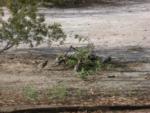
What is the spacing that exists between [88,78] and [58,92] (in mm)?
1444

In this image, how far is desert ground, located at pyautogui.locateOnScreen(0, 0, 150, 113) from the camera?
8719mm

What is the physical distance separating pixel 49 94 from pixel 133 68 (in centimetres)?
295

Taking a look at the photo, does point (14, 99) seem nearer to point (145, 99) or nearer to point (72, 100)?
point (72, 100)

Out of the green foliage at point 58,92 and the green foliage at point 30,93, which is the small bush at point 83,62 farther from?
the green foliage at point 30,93

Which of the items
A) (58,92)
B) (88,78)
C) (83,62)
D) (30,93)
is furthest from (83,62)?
(30,93)

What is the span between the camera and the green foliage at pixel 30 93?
8.72 meters

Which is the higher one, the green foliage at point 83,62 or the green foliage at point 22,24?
the green foliage at point 22,24

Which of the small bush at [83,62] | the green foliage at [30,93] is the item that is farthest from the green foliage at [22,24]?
the small bush at [83,62]

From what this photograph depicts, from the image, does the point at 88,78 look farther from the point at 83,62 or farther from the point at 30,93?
the point at 30,93

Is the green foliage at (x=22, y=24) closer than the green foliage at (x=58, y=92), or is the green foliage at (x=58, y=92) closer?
the green foliage at (x=58, y=92)

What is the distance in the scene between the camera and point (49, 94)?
902 centimetres

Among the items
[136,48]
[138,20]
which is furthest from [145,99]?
[138,20]

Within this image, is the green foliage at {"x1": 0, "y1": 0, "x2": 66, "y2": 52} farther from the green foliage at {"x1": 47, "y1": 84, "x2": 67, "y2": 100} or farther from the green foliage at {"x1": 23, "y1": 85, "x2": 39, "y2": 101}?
the green foliage at {"x1": 47, "y1": 84, "x2": 67, "y2": 100}

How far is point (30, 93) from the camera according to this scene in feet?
29.3
